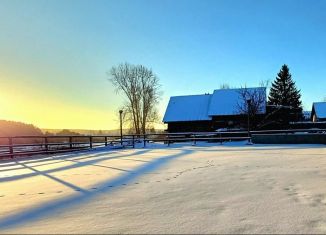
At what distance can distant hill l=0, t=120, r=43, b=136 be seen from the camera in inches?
1725

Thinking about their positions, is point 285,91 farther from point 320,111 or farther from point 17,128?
point 17,128

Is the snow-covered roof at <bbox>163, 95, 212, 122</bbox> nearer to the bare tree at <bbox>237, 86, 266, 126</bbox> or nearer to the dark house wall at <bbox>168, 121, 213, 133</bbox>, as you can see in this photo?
the dark house wall at <bbox>168, 121, 213, 133</bbox>

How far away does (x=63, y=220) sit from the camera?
4.67 m

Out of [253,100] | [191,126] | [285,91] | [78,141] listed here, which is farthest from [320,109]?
[78,141]

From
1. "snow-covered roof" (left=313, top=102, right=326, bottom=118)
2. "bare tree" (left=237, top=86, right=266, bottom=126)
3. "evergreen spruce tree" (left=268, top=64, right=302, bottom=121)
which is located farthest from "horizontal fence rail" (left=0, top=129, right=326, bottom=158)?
"evergreen spruce tree" (left=268, top=64, right=302, bottom=121)

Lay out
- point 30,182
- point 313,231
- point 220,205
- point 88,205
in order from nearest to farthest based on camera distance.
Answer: point 313,231, point 220,205, point 88,205, point 30,182

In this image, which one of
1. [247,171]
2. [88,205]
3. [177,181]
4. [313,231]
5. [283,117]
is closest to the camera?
[313,231]

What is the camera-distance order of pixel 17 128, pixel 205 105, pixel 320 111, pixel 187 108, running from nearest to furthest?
1. pixel 205 105
2. pixel 187 108
3. pixel 17 128
4. pixel 320 111

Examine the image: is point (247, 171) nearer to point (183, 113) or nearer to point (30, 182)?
point (30, 182)

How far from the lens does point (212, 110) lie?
42125 mm

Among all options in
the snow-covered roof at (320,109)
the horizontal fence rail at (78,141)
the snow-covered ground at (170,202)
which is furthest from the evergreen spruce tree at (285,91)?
the snow-covered ground at (170,202)

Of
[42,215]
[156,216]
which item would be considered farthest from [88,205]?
[156,216]

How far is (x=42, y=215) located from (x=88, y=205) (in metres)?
0.75

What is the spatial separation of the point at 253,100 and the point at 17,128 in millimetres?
27967
